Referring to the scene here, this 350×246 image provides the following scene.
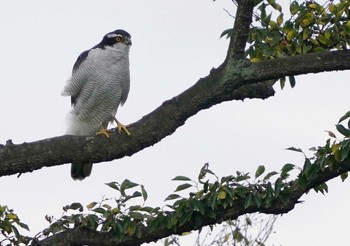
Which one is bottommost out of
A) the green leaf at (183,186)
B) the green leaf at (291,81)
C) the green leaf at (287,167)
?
the green leaf at (183,186)

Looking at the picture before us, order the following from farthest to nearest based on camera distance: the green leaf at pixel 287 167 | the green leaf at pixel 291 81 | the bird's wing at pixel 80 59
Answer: the bird's wing at pixel 80 59
the green leaf at pixel 291 81
the green leaf at pixel 287 167

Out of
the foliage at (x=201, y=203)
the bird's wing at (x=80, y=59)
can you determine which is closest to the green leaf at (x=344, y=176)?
the foliage at (x=201, y=203)

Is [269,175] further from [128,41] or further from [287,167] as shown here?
[128,41]

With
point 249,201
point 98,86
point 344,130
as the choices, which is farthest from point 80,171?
point 344,130

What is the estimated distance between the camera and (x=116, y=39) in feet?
24.9

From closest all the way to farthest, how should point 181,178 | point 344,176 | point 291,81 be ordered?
point 181,178
point 344,176
point 291,81

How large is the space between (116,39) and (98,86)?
25.2 inches

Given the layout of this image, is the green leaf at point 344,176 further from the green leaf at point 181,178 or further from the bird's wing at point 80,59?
the bird's wing at point 80,59

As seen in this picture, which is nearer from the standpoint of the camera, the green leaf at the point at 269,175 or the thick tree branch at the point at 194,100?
the thick tree branch at the point at 194,100

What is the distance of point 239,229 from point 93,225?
10.6ft

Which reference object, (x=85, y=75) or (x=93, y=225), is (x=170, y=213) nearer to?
(x=93, y=225)

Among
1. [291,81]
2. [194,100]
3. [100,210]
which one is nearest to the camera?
[194,100]

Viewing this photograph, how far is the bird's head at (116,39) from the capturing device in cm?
755

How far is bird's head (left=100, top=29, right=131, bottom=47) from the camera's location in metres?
7.55
